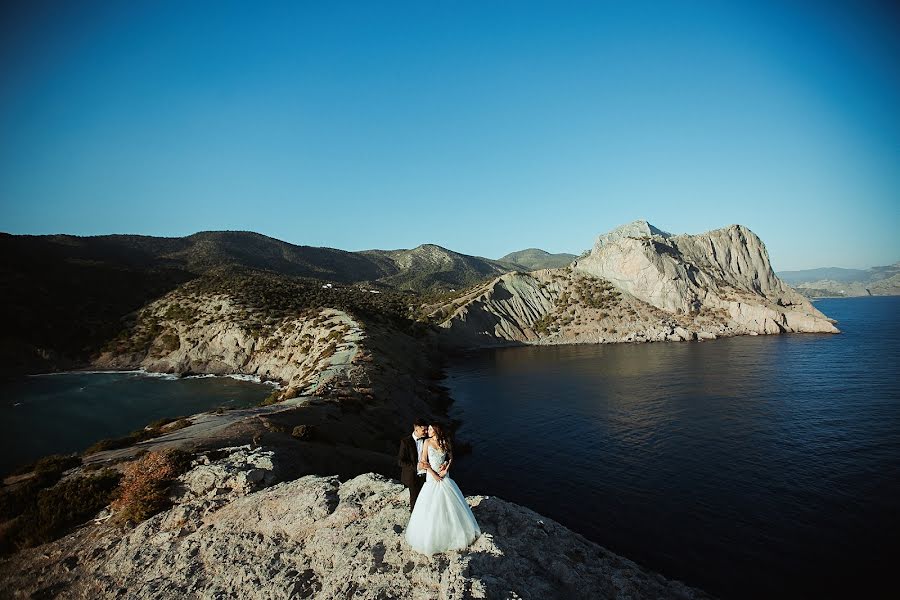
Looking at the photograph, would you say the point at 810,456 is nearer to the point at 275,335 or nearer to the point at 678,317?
the point at 275,335

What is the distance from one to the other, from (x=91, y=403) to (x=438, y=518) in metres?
59.5

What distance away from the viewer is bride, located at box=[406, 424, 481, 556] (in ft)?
30.9

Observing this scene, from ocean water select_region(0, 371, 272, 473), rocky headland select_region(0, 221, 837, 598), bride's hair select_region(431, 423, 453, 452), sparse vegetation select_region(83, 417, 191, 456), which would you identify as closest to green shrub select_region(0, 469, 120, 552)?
rocky headland select_region(0, 221, 837, 598)

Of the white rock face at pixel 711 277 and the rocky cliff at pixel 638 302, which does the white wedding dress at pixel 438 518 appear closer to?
the rocky cliff at pixel 638 302

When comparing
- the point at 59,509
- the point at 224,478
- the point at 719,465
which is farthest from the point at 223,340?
the point at 719,465

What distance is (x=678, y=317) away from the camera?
10762 cm

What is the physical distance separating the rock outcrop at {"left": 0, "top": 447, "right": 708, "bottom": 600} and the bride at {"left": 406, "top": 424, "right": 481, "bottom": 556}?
300 millimetres

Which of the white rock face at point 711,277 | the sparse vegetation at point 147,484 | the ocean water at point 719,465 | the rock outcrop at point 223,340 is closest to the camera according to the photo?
the sparse vegetation at point 147,484

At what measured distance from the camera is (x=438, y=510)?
954cm

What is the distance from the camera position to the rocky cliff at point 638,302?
10238 centimetres

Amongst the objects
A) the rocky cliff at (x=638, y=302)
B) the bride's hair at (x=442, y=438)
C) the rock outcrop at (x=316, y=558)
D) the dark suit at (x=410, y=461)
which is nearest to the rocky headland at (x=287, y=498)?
the rock outcrop at (x=316, y=558)

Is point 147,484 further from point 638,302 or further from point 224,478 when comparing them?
point 638,302

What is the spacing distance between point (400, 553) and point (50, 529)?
41.1 ft

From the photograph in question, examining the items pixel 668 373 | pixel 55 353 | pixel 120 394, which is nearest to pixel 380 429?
pixel 120 394
